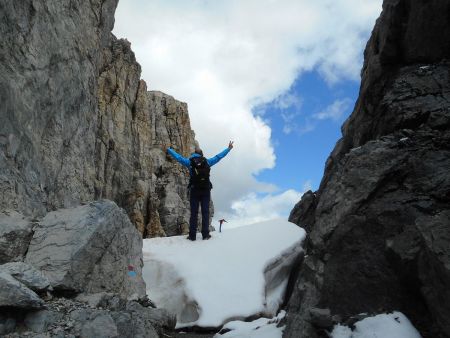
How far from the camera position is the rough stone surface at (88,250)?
779 cm

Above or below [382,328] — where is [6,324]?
above

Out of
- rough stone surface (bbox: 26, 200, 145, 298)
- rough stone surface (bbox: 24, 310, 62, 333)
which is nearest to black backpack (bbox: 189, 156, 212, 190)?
rough stone surface (bbox: 26, 200, 145, 298)

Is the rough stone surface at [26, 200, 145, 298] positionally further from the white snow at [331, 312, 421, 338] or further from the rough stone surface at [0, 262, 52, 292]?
the white snow at [331, 312, 421, 338]

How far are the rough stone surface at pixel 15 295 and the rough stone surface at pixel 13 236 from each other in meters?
1.71

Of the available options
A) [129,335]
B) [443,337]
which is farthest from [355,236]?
[129,335]

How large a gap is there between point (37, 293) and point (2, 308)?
97 centimetres

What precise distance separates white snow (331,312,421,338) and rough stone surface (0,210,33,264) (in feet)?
20.8

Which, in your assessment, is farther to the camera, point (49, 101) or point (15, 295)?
point (49, 101)

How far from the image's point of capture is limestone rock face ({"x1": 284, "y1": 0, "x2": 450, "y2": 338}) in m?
6.81

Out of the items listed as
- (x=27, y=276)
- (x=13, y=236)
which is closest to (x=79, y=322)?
(x=27, y=276)

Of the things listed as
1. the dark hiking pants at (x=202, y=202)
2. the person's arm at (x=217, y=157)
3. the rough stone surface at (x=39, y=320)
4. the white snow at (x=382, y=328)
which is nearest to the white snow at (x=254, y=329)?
the white snow at (x=382, y=328)

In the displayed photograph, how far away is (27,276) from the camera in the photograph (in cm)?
672

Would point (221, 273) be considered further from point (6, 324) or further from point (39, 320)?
point (6, 324)

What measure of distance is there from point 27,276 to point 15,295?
0.89 meters
